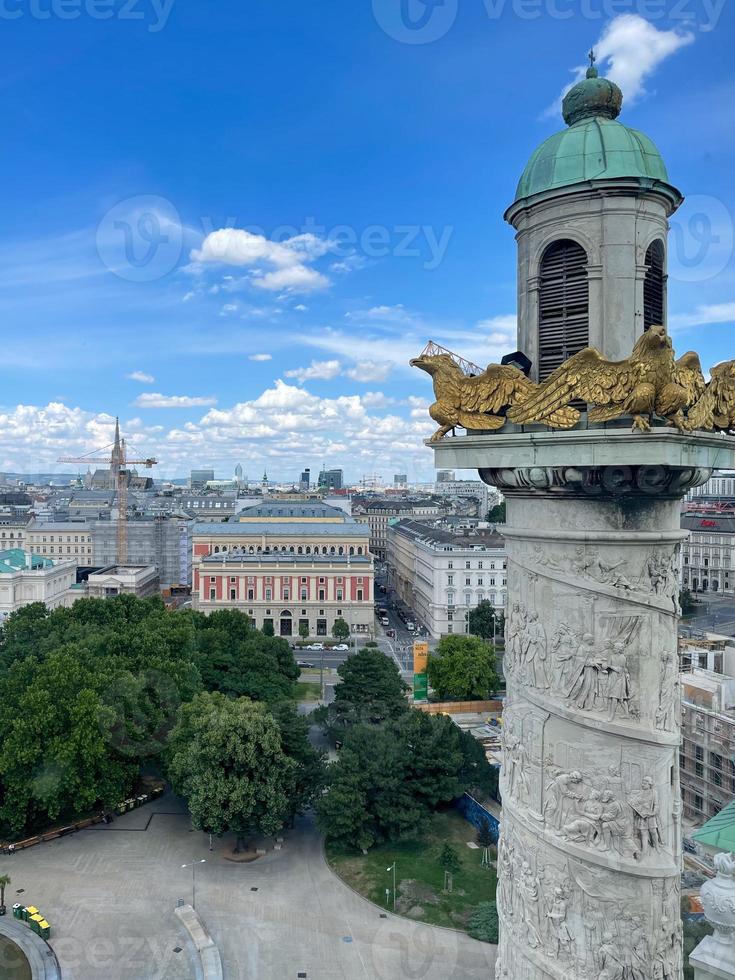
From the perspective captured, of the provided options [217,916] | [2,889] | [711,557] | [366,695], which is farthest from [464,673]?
[711,557]

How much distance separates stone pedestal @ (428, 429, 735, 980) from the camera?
784 cm

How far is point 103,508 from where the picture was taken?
120 m

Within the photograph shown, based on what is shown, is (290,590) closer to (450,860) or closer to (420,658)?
(420,658)

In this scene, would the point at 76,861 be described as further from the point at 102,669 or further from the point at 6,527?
the point at 6,527

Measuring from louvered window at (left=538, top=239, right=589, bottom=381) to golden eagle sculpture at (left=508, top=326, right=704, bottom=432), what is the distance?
34.9 inches

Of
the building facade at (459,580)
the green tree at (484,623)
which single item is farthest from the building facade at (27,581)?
the green tree at (484,623)

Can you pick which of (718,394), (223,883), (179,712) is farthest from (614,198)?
(179,712)

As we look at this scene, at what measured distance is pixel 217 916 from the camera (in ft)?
81.5

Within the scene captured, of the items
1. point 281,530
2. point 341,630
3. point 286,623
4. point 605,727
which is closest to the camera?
point 605,727

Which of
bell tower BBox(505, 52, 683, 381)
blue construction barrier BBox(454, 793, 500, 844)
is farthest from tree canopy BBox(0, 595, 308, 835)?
bell tower BBox(505, 52, 683, 381)

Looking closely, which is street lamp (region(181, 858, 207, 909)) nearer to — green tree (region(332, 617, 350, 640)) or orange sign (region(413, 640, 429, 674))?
orange sign (region(413, 640, 429, 674))

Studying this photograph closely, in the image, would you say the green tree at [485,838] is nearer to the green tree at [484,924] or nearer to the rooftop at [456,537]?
the green tree at [484,924]

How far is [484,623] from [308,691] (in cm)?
1896

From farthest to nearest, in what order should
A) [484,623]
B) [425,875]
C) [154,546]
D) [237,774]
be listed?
1. [154,546]
2. [484,623]
3. [237,774]
4. [425,875]
